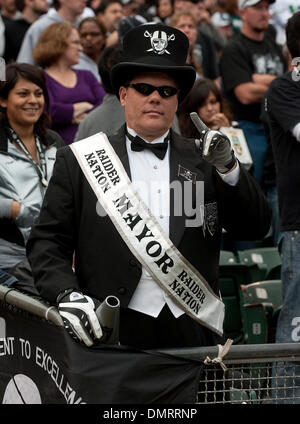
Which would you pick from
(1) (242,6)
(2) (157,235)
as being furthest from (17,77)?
(1) (242,6)

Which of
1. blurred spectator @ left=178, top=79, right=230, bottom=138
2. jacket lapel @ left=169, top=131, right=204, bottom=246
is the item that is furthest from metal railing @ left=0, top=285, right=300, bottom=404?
blurred spectator @ left=178, top=79, right=230, bottom=138

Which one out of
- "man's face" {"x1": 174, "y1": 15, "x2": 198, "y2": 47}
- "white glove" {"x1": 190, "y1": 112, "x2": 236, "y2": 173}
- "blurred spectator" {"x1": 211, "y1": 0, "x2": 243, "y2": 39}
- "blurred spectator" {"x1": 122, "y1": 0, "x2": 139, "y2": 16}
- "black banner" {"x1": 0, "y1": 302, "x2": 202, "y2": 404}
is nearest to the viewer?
"black banner" {"x1": 0, "y1": 302, "x2": 202, "y2": 404}

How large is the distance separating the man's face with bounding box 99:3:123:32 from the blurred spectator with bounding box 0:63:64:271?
5.67m

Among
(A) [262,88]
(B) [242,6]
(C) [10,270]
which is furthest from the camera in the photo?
(B) [242,6]

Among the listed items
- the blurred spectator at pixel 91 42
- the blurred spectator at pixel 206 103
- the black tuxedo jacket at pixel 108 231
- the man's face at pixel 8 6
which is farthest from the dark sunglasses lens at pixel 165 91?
the man's face at pixel 8 6

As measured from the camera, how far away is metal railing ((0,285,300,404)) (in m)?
3.10

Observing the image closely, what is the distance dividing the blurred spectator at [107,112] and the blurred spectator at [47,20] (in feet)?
9.11

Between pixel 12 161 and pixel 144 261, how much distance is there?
184 cm

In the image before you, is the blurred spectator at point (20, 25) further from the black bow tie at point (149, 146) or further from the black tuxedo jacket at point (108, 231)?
the black tuxedo jacket at point (108, 231)

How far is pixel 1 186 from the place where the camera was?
514 centimetres

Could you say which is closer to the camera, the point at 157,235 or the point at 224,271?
the point at 157,235

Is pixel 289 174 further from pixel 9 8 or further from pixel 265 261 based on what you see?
pixel 9 8

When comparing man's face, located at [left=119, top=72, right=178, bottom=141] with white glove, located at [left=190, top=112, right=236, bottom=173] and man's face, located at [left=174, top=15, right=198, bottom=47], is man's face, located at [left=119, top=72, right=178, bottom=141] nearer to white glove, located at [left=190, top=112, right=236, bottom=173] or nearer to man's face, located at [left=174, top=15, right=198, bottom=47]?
white glove, located at [left=190, top=112, right=236, bottom=173]

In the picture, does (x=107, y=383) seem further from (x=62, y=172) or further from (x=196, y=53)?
(x=196, y=53)
